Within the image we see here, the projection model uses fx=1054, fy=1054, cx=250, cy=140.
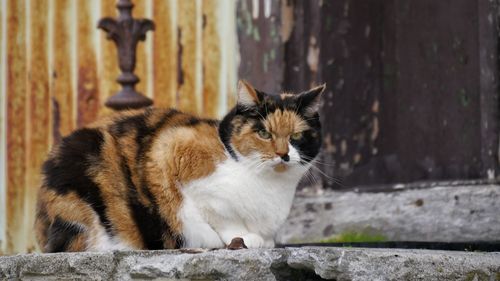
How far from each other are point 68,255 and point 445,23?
7.98ft

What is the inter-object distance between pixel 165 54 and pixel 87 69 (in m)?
0.49

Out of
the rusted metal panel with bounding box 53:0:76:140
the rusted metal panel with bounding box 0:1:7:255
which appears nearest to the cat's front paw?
the rusted metal panel with bounding box 53:0:76:140

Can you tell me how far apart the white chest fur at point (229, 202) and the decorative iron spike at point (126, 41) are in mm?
1221

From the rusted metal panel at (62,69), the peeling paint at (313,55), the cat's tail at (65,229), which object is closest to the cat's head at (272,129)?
the cat's tail at (65,229)

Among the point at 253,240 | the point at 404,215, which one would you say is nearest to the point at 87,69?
the point at 404,215

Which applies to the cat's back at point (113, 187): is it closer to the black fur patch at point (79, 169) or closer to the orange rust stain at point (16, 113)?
the black fur patch at point (79, 169)

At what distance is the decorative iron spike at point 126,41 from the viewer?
459 cm

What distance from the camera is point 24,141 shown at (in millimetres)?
5871

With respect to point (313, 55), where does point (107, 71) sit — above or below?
below

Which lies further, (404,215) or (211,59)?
(211,59)

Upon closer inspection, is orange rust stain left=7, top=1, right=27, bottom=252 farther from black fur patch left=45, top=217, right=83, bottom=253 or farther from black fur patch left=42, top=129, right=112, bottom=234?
black fur patch left=45, top=217, right=83, bottom=253

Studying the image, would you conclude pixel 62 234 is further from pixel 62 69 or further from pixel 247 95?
pixel 62 69

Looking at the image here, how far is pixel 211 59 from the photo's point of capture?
5234mm

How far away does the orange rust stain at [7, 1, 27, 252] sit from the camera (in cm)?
585
